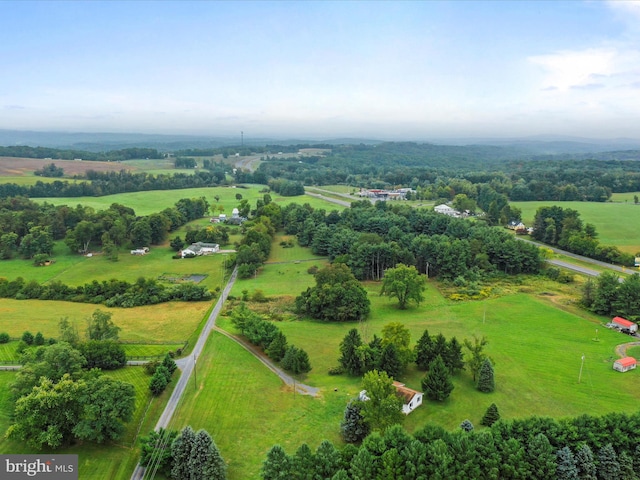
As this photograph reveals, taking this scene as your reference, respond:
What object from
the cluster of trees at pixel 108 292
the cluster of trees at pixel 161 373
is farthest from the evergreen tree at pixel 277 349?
the cluster of trees at pixel 108 292

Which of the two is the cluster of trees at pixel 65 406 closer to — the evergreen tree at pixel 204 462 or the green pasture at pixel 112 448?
the green pasture at pixel 112 448

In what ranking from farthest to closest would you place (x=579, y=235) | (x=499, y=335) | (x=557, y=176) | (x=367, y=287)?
(x=557, y=176) < (x=579, y=235) < (x=367, y=287) < (x=499, y=335)

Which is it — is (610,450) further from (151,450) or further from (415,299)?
(415,299)

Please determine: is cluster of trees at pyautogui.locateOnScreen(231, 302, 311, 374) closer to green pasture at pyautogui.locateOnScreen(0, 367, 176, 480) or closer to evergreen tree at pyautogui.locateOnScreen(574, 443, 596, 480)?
green pasture at pyautogui.locateOnScreen(0, 367, 176, 480)

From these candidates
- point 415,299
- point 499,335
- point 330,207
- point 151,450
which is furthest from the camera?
point 330,207

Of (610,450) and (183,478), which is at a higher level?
(610,450)

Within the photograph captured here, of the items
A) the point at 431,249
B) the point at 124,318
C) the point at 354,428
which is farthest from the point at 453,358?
the point at 124,318

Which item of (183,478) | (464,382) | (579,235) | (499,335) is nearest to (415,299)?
(499,335)
